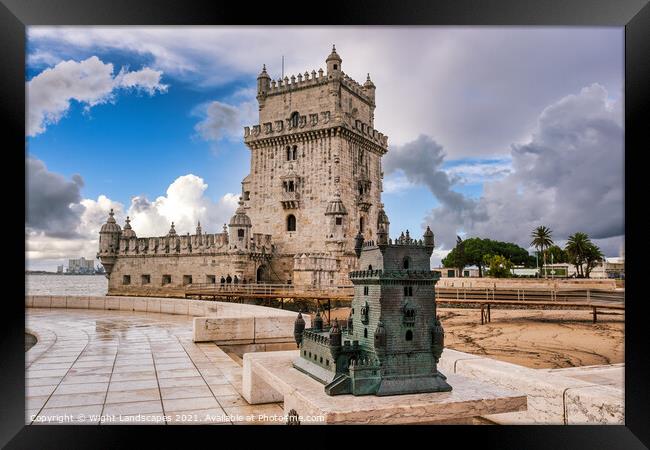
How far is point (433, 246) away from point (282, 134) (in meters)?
27.5

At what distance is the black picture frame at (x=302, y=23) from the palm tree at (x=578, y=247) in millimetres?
36634

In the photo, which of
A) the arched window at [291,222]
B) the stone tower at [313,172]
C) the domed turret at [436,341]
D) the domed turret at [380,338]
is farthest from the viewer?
the arched window at [291,222]

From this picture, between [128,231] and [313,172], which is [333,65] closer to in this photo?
[313,172]

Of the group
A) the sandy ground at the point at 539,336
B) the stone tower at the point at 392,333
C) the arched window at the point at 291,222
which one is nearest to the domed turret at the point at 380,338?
the stone tower at the point at 392,333

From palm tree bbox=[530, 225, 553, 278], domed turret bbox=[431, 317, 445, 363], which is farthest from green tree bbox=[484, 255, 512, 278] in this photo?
domed turret bbox=[431, 317, 445, 363]

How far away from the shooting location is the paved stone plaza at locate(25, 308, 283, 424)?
19.1 ft

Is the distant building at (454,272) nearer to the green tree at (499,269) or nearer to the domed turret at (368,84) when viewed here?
the green tree at (499,269)

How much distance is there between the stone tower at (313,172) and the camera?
1151 inches

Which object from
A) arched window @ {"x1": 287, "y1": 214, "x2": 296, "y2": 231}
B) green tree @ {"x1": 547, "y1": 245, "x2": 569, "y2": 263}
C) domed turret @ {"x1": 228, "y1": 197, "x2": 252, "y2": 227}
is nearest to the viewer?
domed turret @ {"x1": 228, "y1": 197, "x2": 252, "y2": 227}

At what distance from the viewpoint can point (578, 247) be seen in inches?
1574

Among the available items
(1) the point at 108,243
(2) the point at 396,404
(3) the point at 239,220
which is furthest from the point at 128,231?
(2) the point at 396,404

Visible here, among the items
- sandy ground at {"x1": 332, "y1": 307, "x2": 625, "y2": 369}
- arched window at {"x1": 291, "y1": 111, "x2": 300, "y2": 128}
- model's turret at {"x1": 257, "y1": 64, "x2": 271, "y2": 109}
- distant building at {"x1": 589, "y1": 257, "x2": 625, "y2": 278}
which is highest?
model's turret at {"x1": 257, "y1": 64, "x2": 271, "y2": 109}

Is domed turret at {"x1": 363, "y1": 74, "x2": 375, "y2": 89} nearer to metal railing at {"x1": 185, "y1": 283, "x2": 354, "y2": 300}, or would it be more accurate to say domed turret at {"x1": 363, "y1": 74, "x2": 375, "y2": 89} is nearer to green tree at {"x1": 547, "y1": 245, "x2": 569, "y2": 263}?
metal railing at {"x1": 185, "y1": 283, "x2": 354, "y2": 300}

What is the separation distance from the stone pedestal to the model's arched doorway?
25.0 meters
